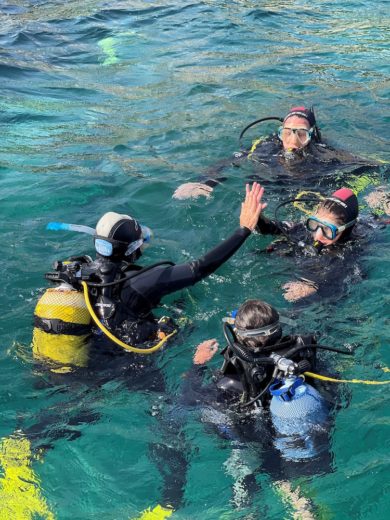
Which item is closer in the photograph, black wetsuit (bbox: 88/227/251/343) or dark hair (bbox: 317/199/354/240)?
black wetsuit (bbox: 88/227/251/343)

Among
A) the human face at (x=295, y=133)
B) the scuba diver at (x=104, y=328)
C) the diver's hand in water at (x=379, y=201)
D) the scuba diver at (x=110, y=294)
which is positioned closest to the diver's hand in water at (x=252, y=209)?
the scuba diver at (x=104, y=328)

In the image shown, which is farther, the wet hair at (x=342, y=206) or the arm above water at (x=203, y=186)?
the arm above water at (x=203, y=186)

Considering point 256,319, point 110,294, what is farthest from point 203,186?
point 256,319

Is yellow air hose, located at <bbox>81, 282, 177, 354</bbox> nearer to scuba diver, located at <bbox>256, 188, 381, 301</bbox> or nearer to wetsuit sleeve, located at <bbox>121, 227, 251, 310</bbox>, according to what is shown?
wetsuit sleeve, located at <bbox>121, 227, 251, 310</bbox>

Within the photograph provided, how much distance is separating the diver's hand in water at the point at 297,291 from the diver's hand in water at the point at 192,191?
2.14 meters

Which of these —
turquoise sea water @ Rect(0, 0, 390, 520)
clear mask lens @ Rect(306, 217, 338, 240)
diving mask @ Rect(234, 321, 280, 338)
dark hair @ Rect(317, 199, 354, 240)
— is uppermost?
diving mask @ Rect(234, 321, 280, 338)

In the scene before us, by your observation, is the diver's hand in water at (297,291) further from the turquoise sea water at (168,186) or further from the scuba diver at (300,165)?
the scuba diver at (300,165)

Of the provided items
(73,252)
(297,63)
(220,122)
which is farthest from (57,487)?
(297,63)

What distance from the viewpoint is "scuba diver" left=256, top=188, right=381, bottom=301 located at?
569 centimetres

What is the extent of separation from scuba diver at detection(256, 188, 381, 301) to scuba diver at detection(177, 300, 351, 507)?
1.81 m

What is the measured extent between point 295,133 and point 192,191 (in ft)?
5.08

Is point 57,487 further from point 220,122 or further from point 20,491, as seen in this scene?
point 220,122

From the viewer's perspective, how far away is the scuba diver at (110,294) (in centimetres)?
424

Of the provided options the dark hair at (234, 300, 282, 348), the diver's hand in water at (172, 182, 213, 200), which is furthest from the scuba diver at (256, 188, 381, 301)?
the dark hair at (234, 300, 282, 348)
